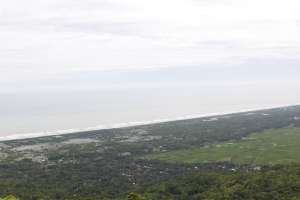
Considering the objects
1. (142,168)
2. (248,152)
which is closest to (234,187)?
(142,168)

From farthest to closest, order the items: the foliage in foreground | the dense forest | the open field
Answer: the open field < the dense forest < the foliage in foreground

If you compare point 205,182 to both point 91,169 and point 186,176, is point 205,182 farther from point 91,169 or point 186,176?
point 91,169

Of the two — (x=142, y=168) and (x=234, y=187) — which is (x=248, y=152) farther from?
(x=234, y=187)

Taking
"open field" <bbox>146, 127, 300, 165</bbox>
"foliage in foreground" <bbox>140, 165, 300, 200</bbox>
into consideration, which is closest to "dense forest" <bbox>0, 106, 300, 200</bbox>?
"foliage in foreground" <bbox>140, 165, 300, 200</bbox>

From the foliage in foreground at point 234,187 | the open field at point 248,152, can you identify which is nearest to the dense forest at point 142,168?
the foliage in foreground at point 234,187

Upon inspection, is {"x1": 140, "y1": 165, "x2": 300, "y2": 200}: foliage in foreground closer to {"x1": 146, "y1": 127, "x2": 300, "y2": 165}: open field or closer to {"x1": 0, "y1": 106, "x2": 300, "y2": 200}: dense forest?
{"x1": 0, "y1": 106, "x2": 300, "y2": 200}: dense forest

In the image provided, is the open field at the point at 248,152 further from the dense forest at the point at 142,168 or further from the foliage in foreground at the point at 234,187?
the foliage in foreground at the point at 234,187

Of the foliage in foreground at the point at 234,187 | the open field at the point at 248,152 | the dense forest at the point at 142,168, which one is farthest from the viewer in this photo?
the open field at the point at 248,152
